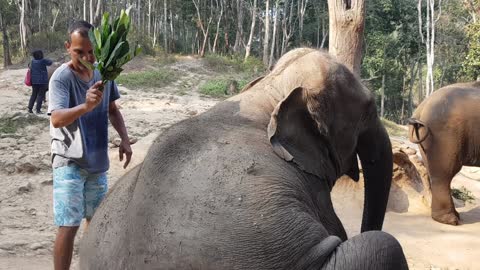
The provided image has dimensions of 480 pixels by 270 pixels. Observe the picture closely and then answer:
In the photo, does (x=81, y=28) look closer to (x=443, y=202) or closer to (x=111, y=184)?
(x=111, y=184)

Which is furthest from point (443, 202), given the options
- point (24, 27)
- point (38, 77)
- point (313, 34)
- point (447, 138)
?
point (313, 34)

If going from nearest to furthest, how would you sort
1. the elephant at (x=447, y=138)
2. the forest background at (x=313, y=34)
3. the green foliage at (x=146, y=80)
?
the elephant at (x=447, y=138) → the green foliage at (x=146, y=80) → the forest background at (x=313, y=34)

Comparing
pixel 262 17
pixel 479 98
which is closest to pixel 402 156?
pixel 479 98

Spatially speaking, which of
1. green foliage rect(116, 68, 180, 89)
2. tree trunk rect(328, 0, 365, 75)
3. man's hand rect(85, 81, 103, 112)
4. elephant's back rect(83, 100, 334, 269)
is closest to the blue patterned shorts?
man's hand rect(85, 81, 103, 112)

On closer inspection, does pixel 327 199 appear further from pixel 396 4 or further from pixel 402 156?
pixel 396 4

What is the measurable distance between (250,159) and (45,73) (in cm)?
1132

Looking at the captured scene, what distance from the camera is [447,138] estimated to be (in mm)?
7273

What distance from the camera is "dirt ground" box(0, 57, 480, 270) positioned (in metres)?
5.39

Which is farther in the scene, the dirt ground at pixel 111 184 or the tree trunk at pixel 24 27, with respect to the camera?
the tree trunk at pixel 24 27

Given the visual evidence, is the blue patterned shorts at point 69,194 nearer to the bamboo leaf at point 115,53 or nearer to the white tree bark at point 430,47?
the bamboo leaf at point 115,53

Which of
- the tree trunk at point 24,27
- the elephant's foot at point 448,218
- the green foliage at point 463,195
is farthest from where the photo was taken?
the tree trunk at point 24,27

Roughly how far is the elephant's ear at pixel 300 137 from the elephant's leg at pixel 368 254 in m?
0.46

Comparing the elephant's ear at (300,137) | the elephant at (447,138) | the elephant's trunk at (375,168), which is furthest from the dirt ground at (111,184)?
the elephant's ear at (300,137)

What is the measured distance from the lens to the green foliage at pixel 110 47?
2.87 meters
